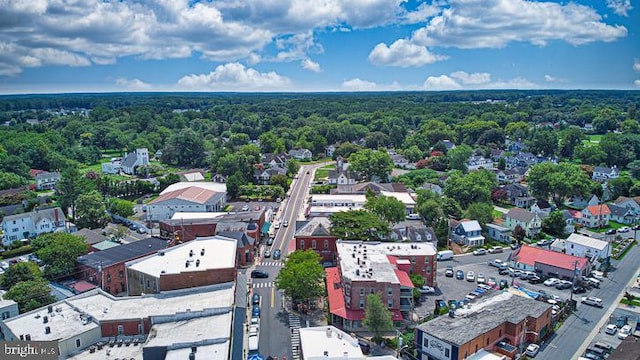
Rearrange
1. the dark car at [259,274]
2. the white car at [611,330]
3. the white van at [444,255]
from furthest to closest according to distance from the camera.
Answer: the white van at [444,255] < the dark car at [259,274] < the white car at [611,330]

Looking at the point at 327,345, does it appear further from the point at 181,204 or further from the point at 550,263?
the point at 181,204

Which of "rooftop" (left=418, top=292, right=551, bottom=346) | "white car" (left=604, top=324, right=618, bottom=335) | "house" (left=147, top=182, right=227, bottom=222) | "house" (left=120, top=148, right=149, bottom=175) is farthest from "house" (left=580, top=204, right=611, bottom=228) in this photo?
"house" (left=120, top=148, right=149, bottom=175)

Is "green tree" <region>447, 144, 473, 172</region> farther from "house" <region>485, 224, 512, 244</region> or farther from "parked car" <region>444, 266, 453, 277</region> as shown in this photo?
"parked car" <region>444, 266, 453, 277</region>

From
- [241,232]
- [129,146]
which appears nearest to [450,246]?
[241,232]

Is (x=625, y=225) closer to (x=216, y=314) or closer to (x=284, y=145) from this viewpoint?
(x=216, y=314)

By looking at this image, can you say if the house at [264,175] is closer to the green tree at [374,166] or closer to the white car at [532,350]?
the green tree at [374,166]

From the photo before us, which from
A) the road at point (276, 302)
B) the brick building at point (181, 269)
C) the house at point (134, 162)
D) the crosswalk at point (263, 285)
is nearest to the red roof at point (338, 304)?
the road at point (276, 302)
